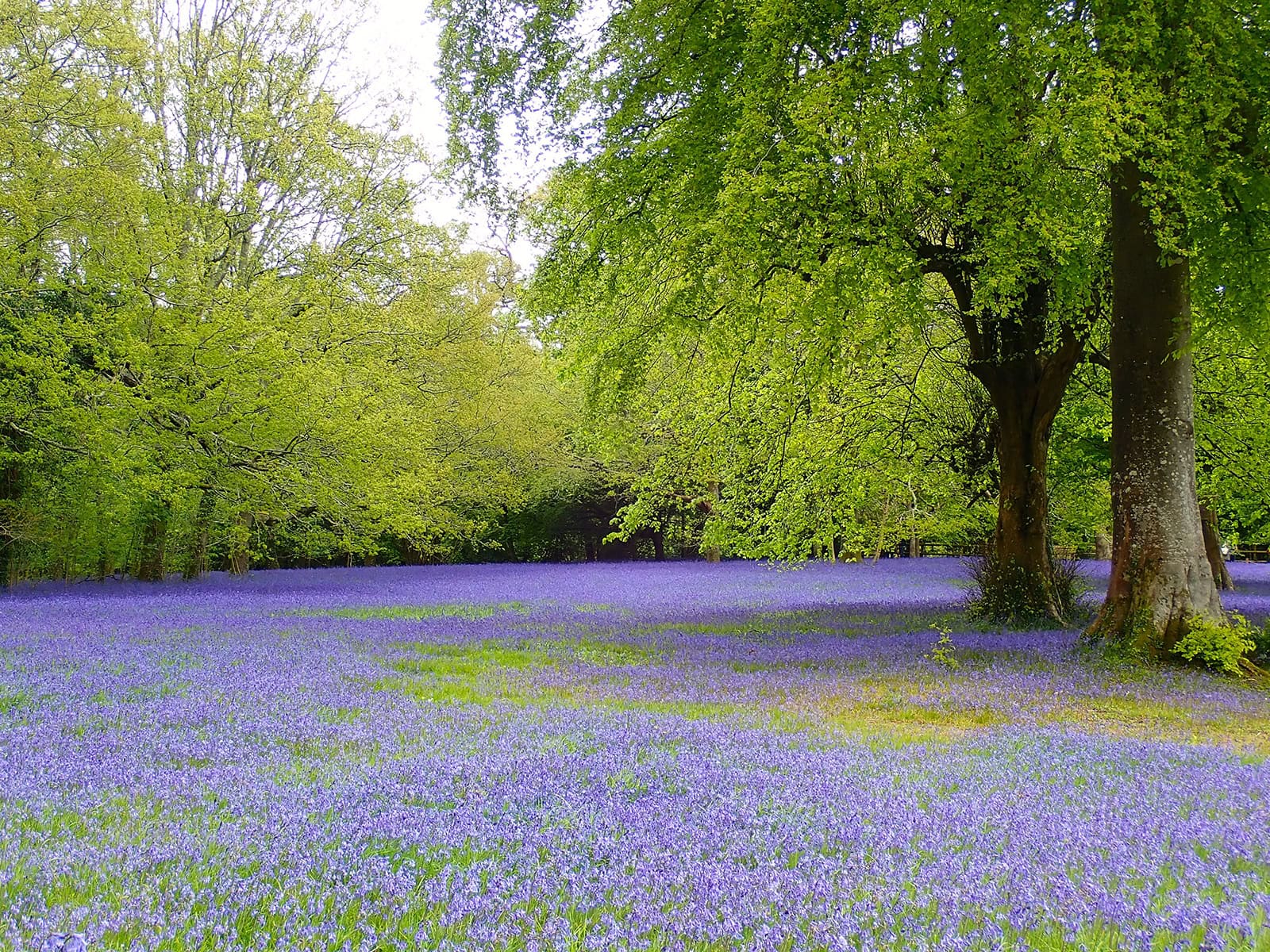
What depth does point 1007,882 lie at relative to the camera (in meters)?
3.26

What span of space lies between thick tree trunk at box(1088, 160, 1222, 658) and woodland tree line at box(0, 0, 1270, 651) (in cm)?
4

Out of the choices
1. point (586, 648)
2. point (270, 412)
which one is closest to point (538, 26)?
point (586, 648)

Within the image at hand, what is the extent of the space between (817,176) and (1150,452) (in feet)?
16.0

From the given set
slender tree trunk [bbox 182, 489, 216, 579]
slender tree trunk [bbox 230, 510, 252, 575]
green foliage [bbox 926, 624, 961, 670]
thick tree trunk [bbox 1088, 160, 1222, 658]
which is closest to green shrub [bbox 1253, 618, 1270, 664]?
thick tree trunk [bbox 1088, 160, 1222, 658]

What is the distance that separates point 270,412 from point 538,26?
1039 centimetres

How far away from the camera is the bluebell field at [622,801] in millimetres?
2887

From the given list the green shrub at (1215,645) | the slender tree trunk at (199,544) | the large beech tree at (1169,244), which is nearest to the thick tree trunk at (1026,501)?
the large beech tree at (1169,244)

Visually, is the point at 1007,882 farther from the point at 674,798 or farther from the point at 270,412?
the point at 270,412

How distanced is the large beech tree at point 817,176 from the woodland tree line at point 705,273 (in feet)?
0.21

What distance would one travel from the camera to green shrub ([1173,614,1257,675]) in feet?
28.5

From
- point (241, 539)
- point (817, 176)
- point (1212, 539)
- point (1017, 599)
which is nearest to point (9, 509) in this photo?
point (241, 539)

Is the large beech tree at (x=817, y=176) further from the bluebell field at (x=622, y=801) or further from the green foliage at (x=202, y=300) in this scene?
the bluebell field at (x=622, y=801)

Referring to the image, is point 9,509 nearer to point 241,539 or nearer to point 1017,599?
point 241,539

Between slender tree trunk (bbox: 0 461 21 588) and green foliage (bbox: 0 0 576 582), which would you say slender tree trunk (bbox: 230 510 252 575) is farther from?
slender tree trunk (bbox: 0 461 21 588)
